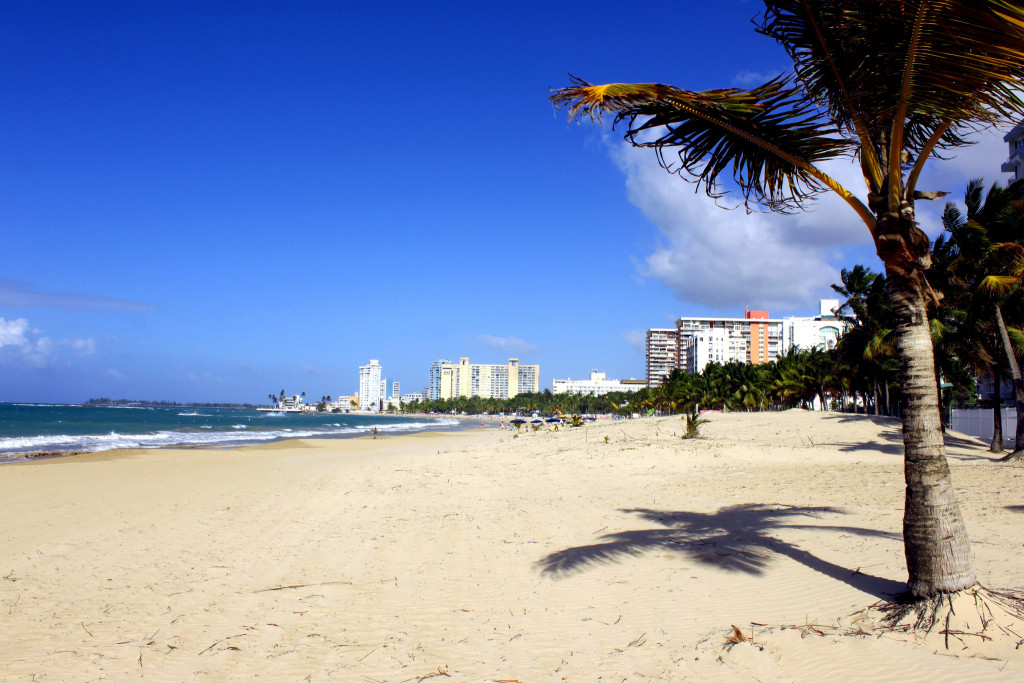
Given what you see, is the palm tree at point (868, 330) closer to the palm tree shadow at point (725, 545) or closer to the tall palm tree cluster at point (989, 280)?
the tall palm tree cluster at point (989, 280)

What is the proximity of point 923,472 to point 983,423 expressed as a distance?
26936 millimetres

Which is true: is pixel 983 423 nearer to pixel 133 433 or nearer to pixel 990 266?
pixel 990 266

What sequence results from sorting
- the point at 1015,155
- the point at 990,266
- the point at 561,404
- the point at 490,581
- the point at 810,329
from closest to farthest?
the point at 490,581 → the point at 990,266 → the point at 1015,155 → the point at 810,329 → the point at 561,404

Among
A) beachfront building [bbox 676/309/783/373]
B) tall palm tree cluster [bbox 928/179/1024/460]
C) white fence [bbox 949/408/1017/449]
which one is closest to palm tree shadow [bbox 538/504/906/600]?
tall palm tree cluster [bbox 928/179/1024/460]

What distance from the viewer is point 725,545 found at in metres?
6.83

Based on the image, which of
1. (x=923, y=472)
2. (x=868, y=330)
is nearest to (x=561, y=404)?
(x=868, y=330)

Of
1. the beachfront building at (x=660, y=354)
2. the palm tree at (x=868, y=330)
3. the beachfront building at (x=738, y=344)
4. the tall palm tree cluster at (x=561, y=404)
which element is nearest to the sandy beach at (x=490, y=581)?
the palm tree at (x=868, y=330)

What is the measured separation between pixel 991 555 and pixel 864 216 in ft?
11.7

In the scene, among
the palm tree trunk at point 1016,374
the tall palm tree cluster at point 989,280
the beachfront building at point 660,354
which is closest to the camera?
the tall palm tree cluster at point 989,280

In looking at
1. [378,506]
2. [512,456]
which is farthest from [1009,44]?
[512,456]

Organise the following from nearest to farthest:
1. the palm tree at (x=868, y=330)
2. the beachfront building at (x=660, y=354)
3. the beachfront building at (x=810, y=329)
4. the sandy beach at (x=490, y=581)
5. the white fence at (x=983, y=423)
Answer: the sandy beach at (x=490, y=581)
the white fence at (x=983, y=423)
the palm tree at (x=868, y=330)
the beachfront building at (x=810, y=329)
the beachfront building at (x=660, y=354)

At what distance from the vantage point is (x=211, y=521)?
960cm

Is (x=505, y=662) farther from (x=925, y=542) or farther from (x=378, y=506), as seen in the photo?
(x=378, y=506)

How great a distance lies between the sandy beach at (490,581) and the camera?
4184mm
